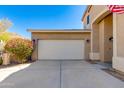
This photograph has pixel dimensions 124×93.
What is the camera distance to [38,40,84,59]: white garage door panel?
17.4 metres

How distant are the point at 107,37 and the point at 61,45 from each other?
4644mm

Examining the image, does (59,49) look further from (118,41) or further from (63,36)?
(118,41)

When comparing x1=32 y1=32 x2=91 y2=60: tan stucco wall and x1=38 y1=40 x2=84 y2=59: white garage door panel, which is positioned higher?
x1=32 y1=32 x2=91 y2=60: tan stucco wall

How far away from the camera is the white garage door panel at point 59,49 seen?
1739cm

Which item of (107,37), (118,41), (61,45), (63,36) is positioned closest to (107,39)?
(107,37)

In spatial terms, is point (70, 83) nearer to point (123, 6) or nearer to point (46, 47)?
point (123, 6)

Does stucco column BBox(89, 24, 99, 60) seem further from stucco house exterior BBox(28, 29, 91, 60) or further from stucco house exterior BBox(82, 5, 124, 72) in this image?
stucco house exterior BBox(28, 29, 91, 60)

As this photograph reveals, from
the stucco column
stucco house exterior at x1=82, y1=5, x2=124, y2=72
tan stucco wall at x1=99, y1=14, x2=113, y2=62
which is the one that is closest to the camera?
stucco house exterior at x1=82, y1=5, x2=124, y2=72

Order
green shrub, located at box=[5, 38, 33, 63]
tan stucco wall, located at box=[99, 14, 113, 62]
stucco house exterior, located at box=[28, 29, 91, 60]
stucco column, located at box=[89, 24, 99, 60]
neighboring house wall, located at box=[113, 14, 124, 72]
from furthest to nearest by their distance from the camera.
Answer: stucco house exterior, located at box=[28, 29, 91, 60], stucco column, located at box=[89, 24, 99, 60], tan stucco wall, located at box=[99, 14, 113, 62], green shrub, located at box=[5, 38, 33, 63], neighboring house wall, located at box=[113, 14, 124, 72]

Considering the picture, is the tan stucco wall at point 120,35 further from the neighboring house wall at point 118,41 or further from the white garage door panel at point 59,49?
the white garage door panel at point 59,49

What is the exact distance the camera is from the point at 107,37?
15.2 meters

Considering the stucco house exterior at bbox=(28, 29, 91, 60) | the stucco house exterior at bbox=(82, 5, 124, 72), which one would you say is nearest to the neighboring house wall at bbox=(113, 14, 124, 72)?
the stucco house exterior at bbox=(82, 5, 124, 72)
